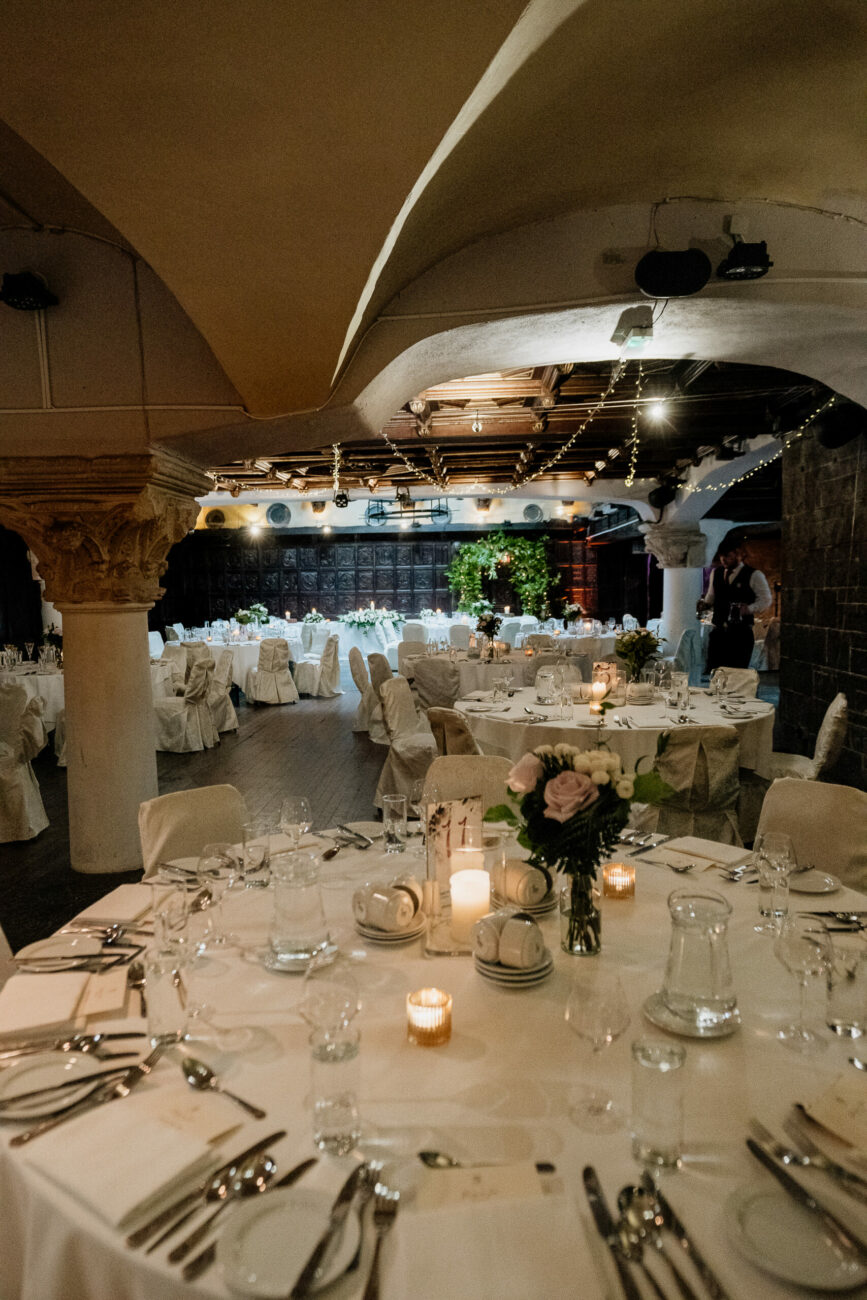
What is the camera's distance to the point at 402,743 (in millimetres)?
5594

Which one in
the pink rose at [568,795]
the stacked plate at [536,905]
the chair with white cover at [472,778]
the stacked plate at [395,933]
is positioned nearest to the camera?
the pink rose at [568,795]

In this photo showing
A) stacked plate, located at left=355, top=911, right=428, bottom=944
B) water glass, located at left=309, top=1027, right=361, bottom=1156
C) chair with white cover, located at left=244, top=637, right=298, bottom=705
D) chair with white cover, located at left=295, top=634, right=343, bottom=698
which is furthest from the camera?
chair with white cover, located at left=295, top=634, right=343, bottom=698

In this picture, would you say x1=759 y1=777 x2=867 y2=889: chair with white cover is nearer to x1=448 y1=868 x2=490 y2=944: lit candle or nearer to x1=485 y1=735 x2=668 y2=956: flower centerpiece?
x1=485 y1=735 x2=668 y2=956: flower centerpiece

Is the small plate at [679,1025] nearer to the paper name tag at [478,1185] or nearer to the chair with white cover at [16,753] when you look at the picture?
the paper name tag at [478,1185]

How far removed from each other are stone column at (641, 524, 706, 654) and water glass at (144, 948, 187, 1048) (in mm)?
11725

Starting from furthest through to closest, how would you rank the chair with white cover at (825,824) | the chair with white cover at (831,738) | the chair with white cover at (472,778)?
the chair with white cover at (831,738) → the chair with white cover at (472,778) → the chair with white cover at (825,824)

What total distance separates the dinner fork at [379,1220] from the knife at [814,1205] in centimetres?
56

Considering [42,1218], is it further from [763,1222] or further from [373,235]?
[373,235]

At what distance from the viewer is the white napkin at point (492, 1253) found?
0.91m

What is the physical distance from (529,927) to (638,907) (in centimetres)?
55

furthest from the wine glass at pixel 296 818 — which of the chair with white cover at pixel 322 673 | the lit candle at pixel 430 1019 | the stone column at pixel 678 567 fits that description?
the stone column at pixel 678 567

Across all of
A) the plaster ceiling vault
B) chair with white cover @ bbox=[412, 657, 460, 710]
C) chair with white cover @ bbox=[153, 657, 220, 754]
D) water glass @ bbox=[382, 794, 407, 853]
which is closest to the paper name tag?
water glass @ bbox=[382, 794, 407, 853]

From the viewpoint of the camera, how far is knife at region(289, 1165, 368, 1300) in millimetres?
896

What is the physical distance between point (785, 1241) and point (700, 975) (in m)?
0.53
